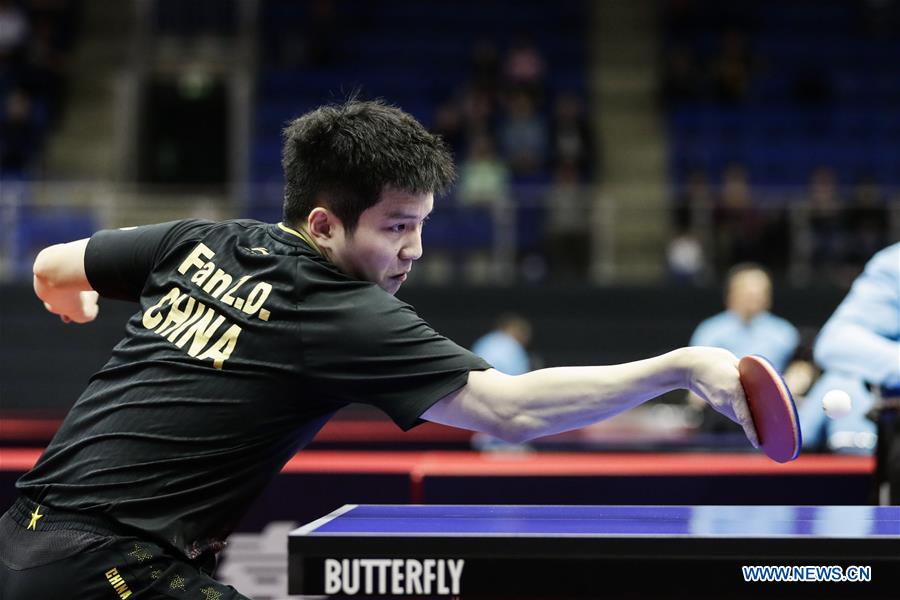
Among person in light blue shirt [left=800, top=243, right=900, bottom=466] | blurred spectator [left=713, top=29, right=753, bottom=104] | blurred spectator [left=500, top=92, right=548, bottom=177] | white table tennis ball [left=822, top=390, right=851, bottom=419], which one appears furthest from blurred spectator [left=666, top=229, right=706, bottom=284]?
white table tennis ball [left=822, top=390, right=851, bottom=419]

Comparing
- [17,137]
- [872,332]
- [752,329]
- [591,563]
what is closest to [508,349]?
[752,329]

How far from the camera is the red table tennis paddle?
6.36 ft

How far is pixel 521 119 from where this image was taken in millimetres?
13375

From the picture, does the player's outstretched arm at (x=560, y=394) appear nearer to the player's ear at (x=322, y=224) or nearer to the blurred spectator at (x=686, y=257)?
the player's ear at (x=322, y=224)

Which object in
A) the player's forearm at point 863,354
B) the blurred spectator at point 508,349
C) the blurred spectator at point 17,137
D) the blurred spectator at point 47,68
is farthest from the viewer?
the blurred spectator at point 47,68

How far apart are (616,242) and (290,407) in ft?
31.0

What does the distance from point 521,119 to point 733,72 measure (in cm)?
282

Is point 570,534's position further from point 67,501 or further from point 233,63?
point 233,63

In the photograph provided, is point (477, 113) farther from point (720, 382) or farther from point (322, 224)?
point (720, 382)

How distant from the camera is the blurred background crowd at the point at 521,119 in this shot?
1139 centimetres

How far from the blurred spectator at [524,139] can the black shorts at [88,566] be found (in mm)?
11202

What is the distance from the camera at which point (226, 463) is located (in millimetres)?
2197

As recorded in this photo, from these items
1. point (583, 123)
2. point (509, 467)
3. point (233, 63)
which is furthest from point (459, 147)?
point (509, 467)

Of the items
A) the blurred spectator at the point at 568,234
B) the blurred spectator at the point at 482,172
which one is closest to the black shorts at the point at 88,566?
the blurred spectator at the point at 568,234
